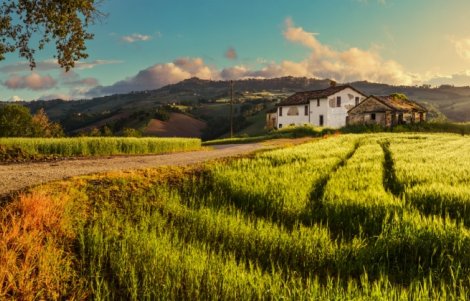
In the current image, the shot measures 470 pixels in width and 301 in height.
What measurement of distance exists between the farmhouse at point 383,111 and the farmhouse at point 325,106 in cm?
244

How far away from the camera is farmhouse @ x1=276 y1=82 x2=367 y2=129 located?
77.4 meters

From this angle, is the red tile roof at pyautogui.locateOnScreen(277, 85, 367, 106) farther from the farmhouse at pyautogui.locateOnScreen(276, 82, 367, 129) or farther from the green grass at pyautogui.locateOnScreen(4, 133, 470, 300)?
the green grass at pyautogui.locateOnScreen(4, 133, 470, 300)

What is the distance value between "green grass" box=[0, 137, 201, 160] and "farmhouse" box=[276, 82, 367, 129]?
52.8m

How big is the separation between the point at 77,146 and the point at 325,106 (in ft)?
198

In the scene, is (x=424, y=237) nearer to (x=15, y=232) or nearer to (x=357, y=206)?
(x=357, y=206)

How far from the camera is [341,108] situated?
260 ft

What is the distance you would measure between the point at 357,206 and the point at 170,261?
4761mm

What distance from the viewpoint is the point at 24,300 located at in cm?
541

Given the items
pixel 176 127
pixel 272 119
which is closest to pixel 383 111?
pixel 272 119

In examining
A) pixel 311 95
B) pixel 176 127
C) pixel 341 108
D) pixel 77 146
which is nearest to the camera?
pixel 77 146

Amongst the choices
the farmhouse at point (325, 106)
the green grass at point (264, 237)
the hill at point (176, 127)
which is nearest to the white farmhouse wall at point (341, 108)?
the farmhouse at point (325, 106)

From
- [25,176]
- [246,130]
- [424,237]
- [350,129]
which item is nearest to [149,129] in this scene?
[246,130]

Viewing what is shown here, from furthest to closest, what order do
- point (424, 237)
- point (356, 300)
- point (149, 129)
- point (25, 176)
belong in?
point (149, 129)
point (25, 176)
point (424, 237)
point (356, 300)

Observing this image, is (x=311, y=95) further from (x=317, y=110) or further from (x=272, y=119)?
(x=272, y=119)
